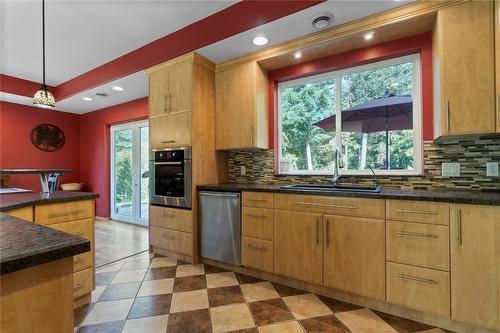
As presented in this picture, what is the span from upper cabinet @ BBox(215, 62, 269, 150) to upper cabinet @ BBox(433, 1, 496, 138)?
1666mm

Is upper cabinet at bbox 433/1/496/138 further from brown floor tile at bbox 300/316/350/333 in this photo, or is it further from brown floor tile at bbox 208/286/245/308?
brown floor tile at bbox 208/286/245/308

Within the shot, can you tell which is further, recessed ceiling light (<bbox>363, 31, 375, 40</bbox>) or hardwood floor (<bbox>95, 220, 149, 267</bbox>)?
hardwood floor (<bbox>95, 220, 149, 267</bbox>)

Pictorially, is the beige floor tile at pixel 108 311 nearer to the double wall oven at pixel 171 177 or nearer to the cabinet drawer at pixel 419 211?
the double wall oven at pixel 171 177

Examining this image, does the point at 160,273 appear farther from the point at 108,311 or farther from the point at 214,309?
the point at 214,309

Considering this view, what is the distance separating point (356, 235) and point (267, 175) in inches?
53.8

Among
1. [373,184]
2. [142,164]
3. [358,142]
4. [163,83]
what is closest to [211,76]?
[163,83]

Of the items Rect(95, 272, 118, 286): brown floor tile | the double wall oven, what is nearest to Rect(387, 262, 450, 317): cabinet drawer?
the double wall oven

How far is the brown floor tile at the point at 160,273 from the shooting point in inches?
95.1

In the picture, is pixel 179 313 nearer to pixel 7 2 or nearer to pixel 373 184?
pixel 373 184

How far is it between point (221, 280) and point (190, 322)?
26.1 inches

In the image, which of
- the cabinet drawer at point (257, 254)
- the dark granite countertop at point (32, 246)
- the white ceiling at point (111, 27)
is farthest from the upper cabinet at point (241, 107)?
the dark granite countertop at point (32, 246)

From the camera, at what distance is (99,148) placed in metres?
5.21

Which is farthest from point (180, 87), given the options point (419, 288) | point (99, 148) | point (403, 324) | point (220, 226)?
Result: point (99, 148)

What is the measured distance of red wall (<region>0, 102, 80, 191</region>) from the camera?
4488mm
